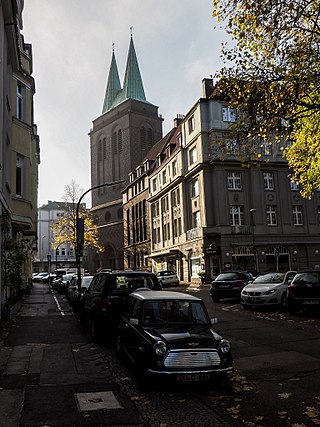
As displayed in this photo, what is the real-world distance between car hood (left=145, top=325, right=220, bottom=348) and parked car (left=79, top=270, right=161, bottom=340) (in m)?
3.70

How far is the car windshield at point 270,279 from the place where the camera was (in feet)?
61.1

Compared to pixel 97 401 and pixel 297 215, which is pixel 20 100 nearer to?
pixel 97 401

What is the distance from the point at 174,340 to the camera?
6.56 m

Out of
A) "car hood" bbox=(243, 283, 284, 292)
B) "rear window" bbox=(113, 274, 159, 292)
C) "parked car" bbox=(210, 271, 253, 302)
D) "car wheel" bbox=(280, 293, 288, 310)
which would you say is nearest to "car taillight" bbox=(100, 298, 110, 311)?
"rear window" bbox=(113, 274, 159, 292)

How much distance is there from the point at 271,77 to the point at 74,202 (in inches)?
1580

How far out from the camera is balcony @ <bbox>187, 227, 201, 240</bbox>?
146 feet

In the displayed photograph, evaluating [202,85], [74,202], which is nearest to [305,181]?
[202,85]

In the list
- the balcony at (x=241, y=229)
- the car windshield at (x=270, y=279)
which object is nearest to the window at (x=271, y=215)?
the balcony at (x=241, y=229)

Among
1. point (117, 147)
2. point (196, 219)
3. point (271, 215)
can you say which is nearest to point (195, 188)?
point (196, 219)

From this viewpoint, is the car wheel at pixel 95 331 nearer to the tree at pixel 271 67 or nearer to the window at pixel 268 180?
the tree at pixel 271 67

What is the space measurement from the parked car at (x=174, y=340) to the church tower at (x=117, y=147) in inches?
2812

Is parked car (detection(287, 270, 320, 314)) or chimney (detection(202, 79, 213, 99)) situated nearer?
parked car (detection(287, 270, 320, 314))

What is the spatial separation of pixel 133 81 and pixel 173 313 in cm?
8591

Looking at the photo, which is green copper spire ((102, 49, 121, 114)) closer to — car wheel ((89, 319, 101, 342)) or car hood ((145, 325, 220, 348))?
car wheel ((89, 319, 101, 342))
